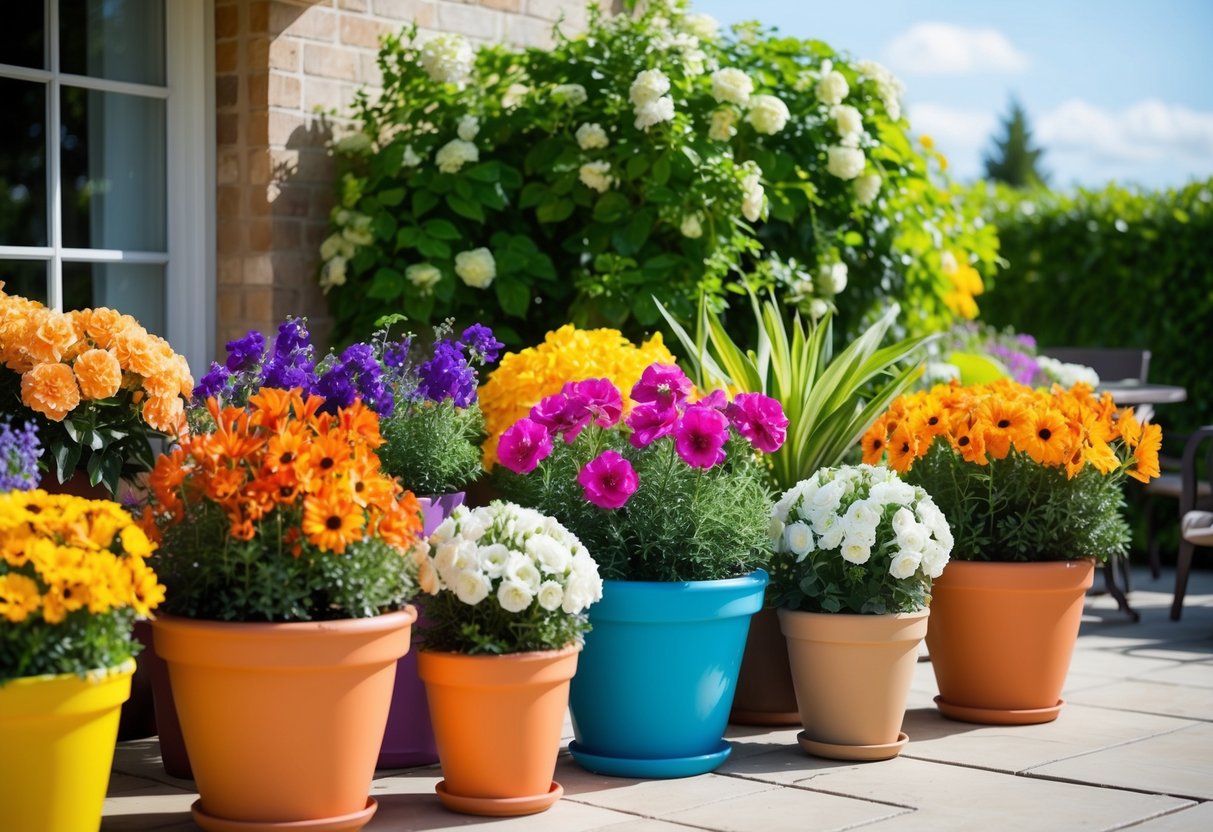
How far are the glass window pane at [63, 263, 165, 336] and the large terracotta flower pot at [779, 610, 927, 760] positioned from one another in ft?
7.02

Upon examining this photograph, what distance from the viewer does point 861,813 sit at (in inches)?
118

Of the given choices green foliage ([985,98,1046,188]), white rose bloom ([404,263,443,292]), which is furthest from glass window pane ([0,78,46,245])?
green foliage ([985,98,1046,188])

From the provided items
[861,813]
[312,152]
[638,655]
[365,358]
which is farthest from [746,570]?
[312,152]

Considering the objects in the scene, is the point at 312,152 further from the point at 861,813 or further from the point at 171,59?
the point at 861,813

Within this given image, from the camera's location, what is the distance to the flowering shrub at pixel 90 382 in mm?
3174

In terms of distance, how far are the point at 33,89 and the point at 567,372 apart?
5.65 ft

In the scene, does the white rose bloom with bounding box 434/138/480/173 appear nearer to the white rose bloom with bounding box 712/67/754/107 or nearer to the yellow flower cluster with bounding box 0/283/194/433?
the white rose bloom with bounding box 712/67/754/107

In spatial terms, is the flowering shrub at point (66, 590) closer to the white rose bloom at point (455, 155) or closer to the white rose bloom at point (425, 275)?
the white rose bloom at point (425, 275)

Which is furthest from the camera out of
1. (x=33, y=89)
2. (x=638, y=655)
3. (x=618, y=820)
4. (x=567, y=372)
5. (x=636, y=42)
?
(x=636, y=42)

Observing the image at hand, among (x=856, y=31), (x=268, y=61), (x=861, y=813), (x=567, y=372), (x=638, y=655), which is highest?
(x=856, y=31)

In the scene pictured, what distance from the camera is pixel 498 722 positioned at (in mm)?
2932

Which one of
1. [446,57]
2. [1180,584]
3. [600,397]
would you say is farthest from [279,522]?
[1180,584]

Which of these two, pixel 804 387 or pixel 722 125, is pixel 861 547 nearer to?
pixel 804 387

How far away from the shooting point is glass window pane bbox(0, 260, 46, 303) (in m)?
4.14
